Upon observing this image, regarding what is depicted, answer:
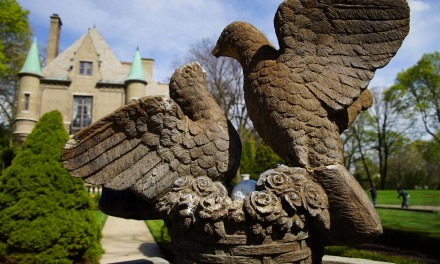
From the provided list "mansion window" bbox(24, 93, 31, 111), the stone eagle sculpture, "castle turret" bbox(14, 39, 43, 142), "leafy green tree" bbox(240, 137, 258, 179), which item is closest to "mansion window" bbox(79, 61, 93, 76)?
"castle turret" bbox(14, 39, 43, 142)

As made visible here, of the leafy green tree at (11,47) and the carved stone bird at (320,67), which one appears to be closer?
the carved stone bird at (320,67)

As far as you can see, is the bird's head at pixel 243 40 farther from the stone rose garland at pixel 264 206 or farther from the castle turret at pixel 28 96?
the castle turret at pixel 28 96

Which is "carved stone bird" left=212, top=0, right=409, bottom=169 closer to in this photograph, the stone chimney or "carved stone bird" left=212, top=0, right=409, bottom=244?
"carved stone bird" left=212, top=0, right=409, bottom=244

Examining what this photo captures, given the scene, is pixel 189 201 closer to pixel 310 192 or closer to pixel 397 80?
pixel 310 192

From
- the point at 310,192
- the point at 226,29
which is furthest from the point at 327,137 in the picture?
the point at 226,29

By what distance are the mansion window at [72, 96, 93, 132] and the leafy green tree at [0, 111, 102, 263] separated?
19.8m

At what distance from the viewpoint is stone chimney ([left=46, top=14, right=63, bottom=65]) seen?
26.9m

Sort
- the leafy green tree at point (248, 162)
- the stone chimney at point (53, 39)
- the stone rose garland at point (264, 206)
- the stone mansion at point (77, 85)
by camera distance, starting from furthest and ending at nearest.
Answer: the stone chimney at point (53, 39) < the stone mansion at point (77, 85) < the leafy green tree at point (248, 162) < the stone rose garland at point (264, 206)

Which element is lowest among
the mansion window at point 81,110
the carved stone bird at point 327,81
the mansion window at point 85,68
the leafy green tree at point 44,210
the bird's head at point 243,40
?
the leafy green tree at point 44,210

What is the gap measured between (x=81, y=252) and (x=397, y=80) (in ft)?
99.5

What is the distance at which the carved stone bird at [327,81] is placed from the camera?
2.34 meters

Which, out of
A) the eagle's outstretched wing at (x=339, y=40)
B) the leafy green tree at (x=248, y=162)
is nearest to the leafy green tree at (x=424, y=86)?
the leafy green tree at (x=248, y=162)

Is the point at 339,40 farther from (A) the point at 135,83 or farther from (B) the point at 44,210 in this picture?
(A) the point at 135,83

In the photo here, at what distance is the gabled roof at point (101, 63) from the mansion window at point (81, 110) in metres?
1.90
